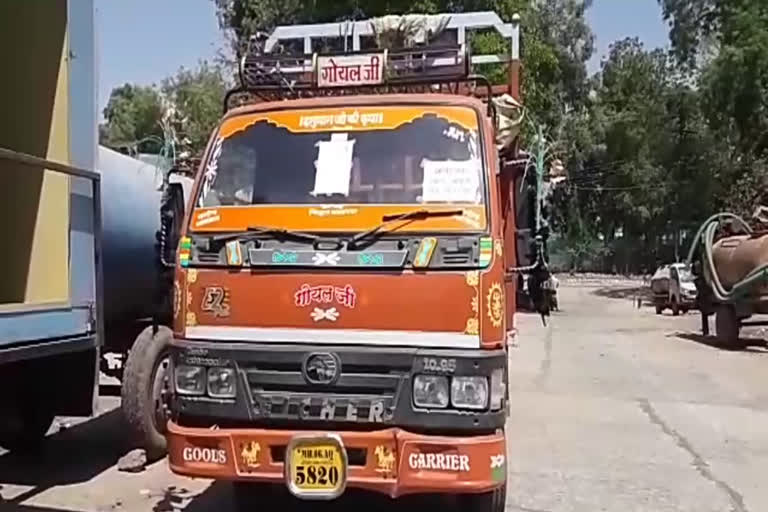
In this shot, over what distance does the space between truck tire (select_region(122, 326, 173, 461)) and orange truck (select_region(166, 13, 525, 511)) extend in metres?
2.11

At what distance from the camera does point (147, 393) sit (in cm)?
742

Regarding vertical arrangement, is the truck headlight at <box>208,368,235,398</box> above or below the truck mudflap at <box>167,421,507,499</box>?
above

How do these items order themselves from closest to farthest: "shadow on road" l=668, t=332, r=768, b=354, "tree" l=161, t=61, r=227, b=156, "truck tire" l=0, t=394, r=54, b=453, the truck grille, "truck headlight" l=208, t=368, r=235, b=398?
the truck grille < "truck headlight" l=208, t=368, r=235, b=398 < "truck tire" l=0, t=394, r=54, b=453 < "shadow on road" l=668, t=332, r=768, b=354 < "tree" l=161, t=61, r=227, b=156

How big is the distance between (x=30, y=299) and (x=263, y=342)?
4.49 ft

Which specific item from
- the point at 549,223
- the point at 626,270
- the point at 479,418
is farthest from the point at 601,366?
the point at 626,270

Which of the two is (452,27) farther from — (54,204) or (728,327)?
(728,327)

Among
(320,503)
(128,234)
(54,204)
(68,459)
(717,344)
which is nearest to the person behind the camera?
(54,204)

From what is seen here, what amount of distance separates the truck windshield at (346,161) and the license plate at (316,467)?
1.23 meters

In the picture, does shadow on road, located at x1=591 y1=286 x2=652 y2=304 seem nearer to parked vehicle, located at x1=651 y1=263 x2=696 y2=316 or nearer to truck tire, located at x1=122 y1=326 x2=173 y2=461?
→ parked vehicle, located at x1=651 y1=263 x2=696 y2=316

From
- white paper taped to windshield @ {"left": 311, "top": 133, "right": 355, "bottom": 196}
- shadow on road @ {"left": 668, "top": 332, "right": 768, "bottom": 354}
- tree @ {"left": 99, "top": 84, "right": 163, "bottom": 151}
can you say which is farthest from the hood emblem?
tree @ {"left": 99, "top": 84, "right": 163, "bottom": 151}

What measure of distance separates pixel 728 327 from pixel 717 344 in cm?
51

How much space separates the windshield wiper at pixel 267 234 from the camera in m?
5.26

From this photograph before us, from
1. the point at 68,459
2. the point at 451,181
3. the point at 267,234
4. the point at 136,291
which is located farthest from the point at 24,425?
the point at 451,181

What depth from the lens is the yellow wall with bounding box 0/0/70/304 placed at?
532 centimetres
